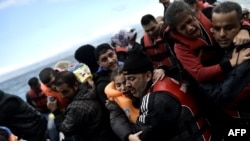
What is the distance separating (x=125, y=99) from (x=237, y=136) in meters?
0.98

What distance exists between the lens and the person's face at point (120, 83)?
2.85 m

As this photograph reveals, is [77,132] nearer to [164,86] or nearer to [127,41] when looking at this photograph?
[164,86]

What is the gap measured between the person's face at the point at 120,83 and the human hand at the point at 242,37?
1065 mm

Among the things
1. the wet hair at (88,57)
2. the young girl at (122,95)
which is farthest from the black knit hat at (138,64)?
the wet hair at (88,57)

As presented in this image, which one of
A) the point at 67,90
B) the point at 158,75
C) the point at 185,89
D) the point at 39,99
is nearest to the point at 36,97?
the point at 39,99

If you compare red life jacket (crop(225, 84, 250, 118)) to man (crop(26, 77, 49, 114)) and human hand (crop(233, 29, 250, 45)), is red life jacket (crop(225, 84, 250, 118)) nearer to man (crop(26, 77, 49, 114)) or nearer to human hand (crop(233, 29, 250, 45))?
human hand (crop(233, 29, 250, 45))

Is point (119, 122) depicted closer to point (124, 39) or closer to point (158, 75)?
point (158, 75)

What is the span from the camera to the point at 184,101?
2.17 m

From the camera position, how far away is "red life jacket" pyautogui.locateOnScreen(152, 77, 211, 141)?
2148mm

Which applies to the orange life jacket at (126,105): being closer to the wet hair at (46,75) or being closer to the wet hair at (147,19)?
the wet hair at (46,75)

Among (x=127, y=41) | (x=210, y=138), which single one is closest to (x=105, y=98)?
(x=210, y=138)

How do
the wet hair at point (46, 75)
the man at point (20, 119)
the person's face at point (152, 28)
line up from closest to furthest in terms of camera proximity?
the man at point (20, 119) → the wet hair at point (46, 75) → the person's face at point (152, 28)

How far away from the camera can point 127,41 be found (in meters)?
5.18

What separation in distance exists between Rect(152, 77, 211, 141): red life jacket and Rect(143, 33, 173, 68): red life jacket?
255 cm
